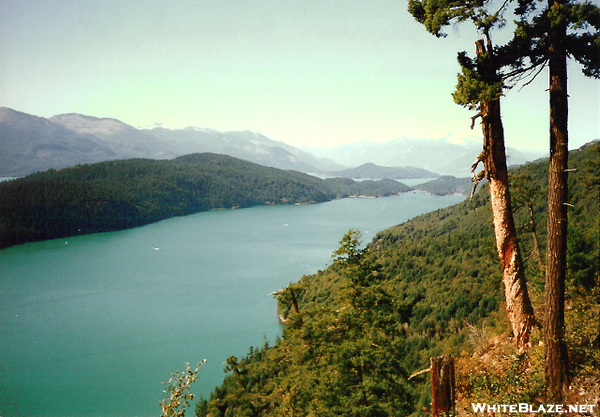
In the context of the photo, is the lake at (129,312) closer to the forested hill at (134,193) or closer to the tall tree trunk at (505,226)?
the forested hill at (134,193)

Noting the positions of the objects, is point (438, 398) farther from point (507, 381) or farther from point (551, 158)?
point (551, 158)

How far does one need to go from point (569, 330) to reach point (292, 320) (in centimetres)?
743

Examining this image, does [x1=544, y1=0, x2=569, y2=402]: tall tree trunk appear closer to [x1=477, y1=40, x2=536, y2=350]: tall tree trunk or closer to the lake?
[x1=477, y1=40, x2=536, y2=350]: tall tree trunk

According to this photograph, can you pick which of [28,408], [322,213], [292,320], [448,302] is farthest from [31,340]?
[322,213]

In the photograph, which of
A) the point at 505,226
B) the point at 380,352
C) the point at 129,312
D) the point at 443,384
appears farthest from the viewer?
the point at 129,312

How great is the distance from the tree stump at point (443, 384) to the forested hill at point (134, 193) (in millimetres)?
90361

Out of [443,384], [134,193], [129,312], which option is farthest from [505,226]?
[134,193]

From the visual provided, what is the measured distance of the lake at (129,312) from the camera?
2659cm

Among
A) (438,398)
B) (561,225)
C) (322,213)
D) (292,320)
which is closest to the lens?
(438,398)

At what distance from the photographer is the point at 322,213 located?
132m

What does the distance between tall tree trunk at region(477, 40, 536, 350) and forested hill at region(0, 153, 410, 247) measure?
297 feet

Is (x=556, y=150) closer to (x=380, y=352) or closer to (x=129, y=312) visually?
(x=380, y=352)

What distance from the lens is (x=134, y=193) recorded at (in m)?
121

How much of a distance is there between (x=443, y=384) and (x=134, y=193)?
5035 inches
